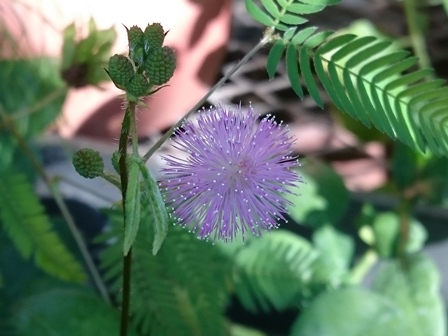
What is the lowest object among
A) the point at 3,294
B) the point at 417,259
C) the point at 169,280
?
the point at 3,294

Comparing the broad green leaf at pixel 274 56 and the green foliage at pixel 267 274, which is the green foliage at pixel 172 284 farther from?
the broad green leaf at pixel 274 56

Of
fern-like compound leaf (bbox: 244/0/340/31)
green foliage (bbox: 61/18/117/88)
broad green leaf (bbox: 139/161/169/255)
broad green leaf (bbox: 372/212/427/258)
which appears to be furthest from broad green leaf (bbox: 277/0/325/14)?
broad green leaf (bbox: 372/212/427/258)

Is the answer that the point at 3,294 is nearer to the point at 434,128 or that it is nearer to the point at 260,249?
the point at 260,249

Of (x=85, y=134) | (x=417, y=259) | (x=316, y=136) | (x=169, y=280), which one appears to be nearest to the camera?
(x=169, y=280)

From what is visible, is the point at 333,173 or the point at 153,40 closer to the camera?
the point at 153,40

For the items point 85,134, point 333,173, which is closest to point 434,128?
point 333,173
